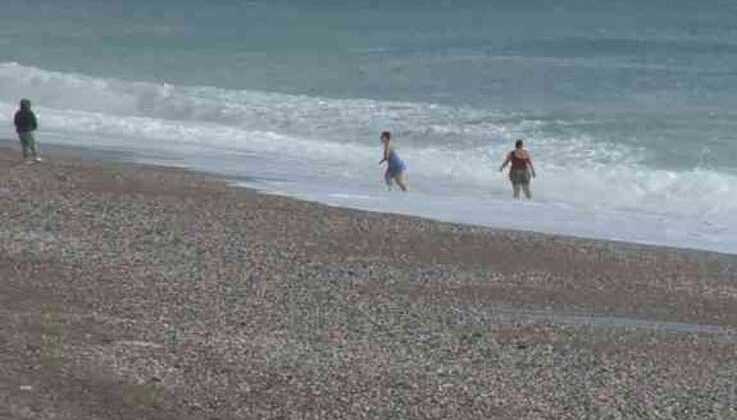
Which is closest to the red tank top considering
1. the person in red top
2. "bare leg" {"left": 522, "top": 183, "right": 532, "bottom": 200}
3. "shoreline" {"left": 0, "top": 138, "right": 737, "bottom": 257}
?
the person in red top

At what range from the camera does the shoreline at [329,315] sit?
46.9 feet

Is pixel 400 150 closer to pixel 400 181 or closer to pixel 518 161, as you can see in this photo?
pixel 400 181

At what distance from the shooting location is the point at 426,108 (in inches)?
1858

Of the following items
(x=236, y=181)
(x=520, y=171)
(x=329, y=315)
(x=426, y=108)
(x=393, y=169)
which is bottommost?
(x=329, y=315)

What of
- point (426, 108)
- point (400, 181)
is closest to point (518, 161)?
point (400, 181)

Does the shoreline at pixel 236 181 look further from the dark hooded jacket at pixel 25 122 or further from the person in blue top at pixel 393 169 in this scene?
the person in blue top at pixel 393 169

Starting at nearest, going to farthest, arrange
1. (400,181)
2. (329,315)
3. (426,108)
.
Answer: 1. (329,315)
2. (400,181)
3. (426,108)

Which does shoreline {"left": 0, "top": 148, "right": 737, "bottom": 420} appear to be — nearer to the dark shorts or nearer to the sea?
the sea

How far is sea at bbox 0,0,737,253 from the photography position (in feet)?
99.5

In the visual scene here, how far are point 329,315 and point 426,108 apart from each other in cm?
2959

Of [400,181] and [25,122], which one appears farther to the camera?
[400,181]

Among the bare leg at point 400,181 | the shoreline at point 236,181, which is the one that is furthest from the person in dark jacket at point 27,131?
the bare leg at point 400,181

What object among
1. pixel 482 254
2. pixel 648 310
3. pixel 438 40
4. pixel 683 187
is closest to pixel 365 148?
pixel 683 187

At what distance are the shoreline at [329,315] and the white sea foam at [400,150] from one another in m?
3.05
